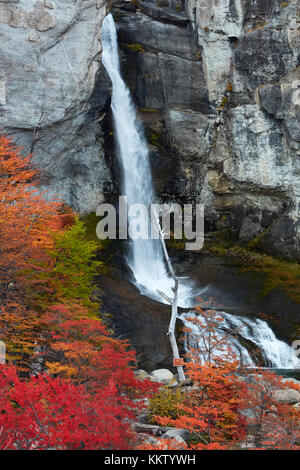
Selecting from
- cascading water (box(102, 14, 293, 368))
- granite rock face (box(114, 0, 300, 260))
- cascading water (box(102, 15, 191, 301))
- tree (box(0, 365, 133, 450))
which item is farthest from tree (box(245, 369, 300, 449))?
granite rock face (box(114, 0, 300, 260))

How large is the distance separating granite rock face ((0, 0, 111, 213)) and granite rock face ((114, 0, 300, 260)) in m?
4.71

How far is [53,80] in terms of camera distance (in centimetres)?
1895

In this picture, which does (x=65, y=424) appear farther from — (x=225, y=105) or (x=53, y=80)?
(x=225, y=105)

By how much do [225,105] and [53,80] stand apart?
10.1 meters

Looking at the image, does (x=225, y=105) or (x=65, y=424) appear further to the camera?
(x=225, y=105)

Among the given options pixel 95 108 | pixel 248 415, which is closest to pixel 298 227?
pixel 95 108

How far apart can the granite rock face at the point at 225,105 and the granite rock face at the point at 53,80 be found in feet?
15.5

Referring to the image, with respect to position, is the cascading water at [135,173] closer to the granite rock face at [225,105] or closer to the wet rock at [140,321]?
the granite rock face at [225,105]

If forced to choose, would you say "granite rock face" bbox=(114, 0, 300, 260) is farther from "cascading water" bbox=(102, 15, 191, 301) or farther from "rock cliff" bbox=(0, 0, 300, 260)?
"cascading water" bbox=(102, 15, 191, 301)

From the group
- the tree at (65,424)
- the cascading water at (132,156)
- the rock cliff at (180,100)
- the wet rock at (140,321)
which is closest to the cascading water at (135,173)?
the cascading water at (132,156)

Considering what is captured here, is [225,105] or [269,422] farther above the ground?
[225,105]

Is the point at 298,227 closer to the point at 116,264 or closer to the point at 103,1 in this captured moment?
the point at 116,264

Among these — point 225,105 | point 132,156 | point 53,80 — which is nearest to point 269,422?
point 53,80

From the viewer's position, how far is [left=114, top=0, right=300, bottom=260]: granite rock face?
2192 centimetres
